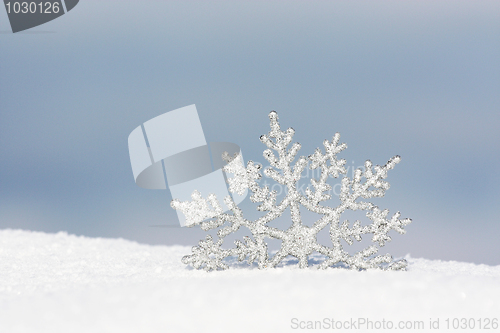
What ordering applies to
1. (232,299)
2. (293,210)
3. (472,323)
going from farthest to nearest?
(293,210) → (232,299) → (472,323)

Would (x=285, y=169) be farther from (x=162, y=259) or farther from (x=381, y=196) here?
(x=162, y=259)

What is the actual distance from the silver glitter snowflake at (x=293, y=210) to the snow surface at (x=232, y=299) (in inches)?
5.9

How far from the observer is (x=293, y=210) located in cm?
347

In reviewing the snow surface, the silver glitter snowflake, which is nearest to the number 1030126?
the snow surface

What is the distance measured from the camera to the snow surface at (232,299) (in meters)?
2.27

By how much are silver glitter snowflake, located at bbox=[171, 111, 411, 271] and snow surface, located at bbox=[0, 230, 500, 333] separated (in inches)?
5.9

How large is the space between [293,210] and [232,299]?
116 cm

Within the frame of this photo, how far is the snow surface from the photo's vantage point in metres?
2.27

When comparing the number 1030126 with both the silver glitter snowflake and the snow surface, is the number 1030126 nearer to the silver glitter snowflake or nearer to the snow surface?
the snow surface

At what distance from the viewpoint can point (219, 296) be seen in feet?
8.23

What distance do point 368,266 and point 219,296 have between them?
1363mm

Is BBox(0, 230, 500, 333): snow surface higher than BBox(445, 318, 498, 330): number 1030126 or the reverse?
higher

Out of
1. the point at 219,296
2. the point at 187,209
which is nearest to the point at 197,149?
the point at 187,209

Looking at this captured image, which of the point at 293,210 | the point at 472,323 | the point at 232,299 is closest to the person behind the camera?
the point at 472,323
